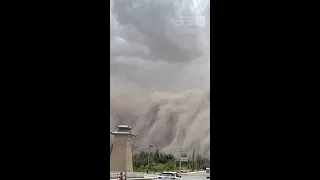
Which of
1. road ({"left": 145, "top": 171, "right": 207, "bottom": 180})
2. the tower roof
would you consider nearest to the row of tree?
road ({"left": 145, "top": 171, "right": 207, "bottom": 180})

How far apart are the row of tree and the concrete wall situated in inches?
2.3

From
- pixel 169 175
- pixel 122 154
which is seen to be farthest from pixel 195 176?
pixel 122 154

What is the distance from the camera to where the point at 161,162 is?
233 cm

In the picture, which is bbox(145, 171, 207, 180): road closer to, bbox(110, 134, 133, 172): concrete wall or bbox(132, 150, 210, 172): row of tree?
bbox(132, 150, 210, 172): row of tree

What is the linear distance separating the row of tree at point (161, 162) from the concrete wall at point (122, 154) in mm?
58

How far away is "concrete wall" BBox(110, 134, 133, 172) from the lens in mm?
1948

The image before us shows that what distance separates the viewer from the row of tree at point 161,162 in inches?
86.6

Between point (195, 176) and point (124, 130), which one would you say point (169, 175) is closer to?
point (195, 176)

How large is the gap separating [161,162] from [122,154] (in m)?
0.34
